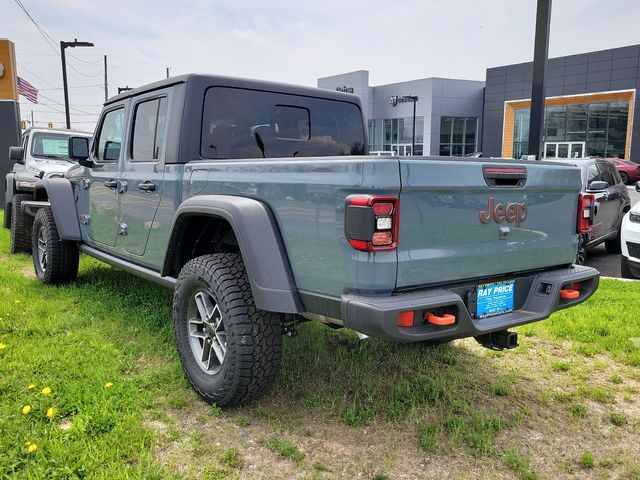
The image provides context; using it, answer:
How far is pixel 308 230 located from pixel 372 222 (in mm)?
420

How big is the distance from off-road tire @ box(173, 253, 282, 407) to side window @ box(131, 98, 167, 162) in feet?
3.85

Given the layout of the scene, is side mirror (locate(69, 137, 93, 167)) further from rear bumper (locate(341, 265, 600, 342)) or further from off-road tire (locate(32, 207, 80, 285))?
rear bumper (locate(341, 265, 600, 342))

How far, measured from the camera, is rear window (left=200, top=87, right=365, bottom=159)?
381cm

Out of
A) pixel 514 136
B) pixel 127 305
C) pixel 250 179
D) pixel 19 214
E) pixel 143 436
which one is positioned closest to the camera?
pixel 143 436

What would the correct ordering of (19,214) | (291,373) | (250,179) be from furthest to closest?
1. (19,214)
2. (291,373)
3. (250,179)

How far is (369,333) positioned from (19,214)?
6.96 meters

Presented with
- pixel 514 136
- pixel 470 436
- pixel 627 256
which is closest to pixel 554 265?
pixel 470 436

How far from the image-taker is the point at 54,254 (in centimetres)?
558

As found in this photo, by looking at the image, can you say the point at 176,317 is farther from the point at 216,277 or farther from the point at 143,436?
the point at 143,436

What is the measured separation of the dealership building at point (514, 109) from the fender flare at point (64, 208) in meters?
30.3

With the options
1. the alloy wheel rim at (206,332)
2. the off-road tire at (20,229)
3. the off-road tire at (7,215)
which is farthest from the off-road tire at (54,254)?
the off-road tire at (7,215)

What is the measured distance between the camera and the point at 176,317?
3.47 metres

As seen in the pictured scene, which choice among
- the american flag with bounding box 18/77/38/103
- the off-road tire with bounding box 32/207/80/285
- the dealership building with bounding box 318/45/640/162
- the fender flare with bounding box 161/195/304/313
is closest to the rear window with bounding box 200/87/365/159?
the fender flare with bounding box 161/195/304/313

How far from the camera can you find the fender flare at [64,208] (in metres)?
5.31
